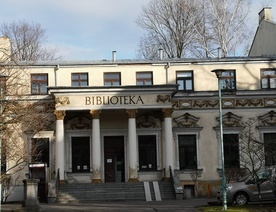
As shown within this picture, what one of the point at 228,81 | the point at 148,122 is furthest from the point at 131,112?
the point at 228,81

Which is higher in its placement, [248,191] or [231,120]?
[231,120]

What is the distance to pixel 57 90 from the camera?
37.2 meters

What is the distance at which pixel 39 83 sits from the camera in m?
40.7

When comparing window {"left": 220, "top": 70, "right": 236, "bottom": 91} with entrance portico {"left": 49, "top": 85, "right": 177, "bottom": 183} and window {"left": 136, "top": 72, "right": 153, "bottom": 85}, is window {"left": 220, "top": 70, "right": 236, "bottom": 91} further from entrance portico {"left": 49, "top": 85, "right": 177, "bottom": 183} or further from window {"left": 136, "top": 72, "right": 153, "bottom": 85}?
window {"left": 136, "top": 72, "right": 153, "bottom": 85}

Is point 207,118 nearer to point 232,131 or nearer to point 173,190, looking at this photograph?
point 232,131

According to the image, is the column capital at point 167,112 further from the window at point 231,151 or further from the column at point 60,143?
the column at point 60,143

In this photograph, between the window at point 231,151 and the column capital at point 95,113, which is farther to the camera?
the window at point 231,151

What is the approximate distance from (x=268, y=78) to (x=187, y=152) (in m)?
8.38

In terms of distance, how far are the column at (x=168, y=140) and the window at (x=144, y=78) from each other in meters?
3.86

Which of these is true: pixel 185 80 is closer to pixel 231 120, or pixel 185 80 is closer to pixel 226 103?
pixel 226 103

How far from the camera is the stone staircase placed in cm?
3528

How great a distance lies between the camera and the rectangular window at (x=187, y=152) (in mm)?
40281

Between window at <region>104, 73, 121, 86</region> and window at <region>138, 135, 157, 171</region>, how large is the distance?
443 cm

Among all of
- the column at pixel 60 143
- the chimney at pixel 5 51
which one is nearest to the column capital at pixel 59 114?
the column at pixel 60 143
